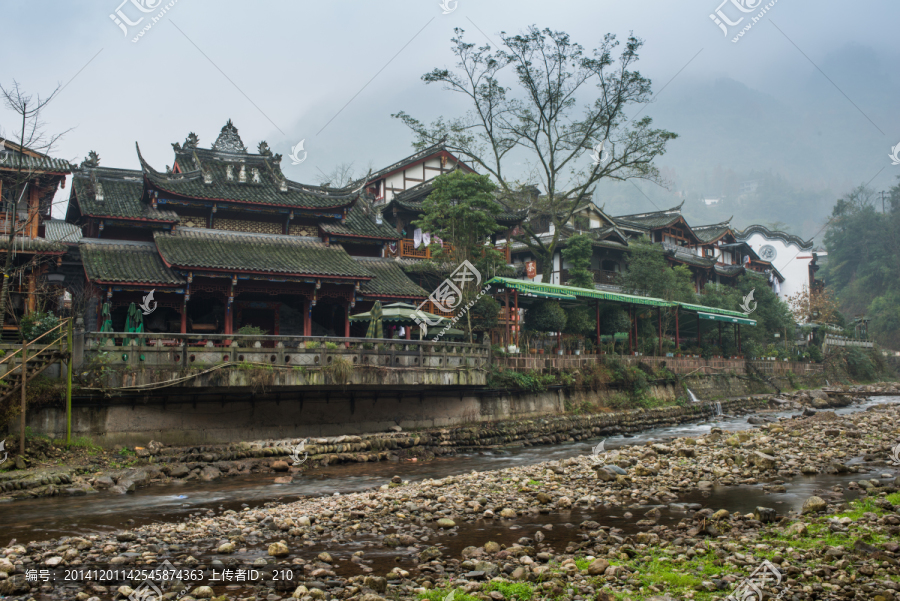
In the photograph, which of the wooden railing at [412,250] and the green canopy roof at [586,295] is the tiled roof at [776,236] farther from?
the wooden railing at [412,250]

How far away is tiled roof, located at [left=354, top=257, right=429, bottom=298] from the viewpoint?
29438mm

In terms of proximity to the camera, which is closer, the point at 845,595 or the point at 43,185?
the point at 845,595

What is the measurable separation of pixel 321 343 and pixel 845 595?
634 inches

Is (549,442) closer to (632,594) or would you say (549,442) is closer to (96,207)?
(632,594)

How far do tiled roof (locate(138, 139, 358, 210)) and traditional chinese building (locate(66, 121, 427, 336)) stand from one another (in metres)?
0.05

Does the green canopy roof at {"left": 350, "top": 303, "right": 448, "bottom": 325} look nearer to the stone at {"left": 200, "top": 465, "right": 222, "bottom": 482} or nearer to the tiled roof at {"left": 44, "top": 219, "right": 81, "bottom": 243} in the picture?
the stone at {"left": 200, "top": 465, "right": 222, "bottom": 482}

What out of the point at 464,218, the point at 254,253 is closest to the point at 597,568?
the point at 464,218

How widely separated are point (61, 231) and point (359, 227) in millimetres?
13215

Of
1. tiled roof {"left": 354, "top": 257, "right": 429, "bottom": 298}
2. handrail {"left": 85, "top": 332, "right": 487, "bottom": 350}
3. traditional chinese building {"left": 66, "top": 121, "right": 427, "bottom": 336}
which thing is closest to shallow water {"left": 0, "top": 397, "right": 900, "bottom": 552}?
handrail {"left": 85, "top": 332, "right": 487, "bottom": 350}

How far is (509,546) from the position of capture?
10266mm

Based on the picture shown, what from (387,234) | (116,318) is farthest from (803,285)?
(116,318)

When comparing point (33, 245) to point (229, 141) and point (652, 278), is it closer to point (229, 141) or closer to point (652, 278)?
point (229, 141)

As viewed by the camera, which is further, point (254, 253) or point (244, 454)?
point (254, 253)

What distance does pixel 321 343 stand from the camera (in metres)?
21.0
